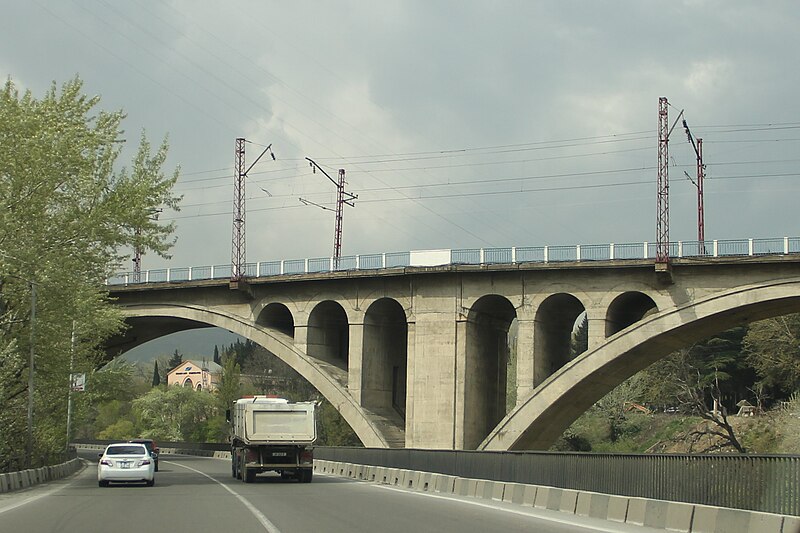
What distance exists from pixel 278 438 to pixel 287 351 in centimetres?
2792

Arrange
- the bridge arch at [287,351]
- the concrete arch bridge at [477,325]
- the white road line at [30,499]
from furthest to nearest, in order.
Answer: the bridge arch at [287,351]
the concrete arch bridge at [477,325]
the white road line at [30,499]

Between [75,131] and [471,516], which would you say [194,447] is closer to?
[75,131]

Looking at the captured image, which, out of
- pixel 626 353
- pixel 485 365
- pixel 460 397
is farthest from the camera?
pixel 485 365

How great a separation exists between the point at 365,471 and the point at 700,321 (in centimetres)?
1831

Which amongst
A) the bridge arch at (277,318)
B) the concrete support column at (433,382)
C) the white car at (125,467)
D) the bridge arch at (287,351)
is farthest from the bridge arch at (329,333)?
the white car at (125,467)

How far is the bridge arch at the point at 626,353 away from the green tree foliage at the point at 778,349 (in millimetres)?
27123

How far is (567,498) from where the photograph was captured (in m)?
21.7

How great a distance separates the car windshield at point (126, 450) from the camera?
3259 centimetres

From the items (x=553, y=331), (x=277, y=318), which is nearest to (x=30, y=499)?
(x=553, y=331)

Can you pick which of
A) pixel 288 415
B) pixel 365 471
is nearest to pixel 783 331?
pixel 365 471

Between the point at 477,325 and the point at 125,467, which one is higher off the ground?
the point at 477,325

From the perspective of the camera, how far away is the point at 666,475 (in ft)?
60.1

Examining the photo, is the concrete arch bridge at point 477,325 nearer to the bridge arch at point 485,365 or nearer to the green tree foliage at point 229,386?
the bridge arch at point 485,365

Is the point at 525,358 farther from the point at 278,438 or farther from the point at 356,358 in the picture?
the point at 278,438
